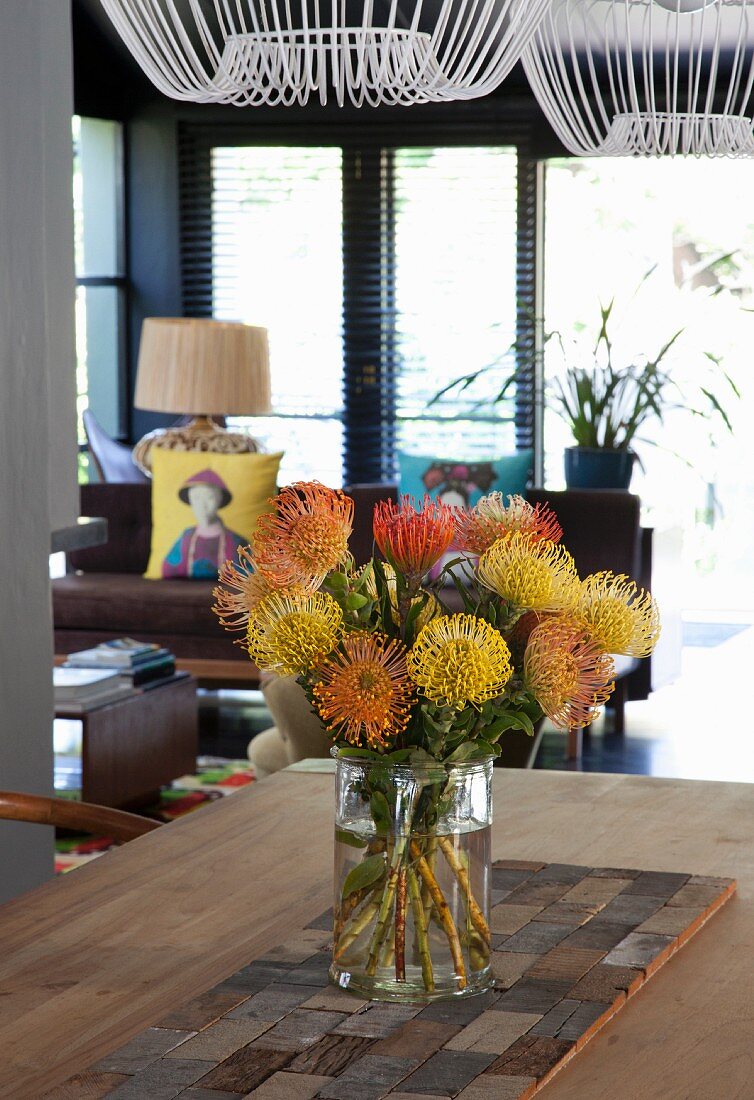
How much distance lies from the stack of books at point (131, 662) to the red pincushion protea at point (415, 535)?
10.7 feet

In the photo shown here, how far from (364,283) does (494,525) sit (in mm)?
6981

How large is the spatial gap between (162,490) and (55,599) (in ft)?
2.03

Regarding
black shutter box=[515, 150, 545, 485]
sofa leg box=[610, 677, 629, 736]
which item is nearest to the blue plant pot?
sofa leg box=[610, 677, 629, 736]

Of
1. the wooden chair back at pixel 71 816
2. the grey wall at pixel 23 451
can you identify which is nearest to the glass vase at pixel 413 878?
the wooden chair back at pixel 71 816

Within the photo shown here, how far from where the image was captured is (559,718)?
3.86ft

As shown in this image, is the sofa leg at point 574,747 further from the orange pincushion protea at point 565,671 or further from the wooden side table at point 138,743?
the orange pincushion protea at point 565,671

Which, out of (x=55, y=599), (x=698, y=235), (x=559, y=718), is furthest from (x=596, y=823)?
(x=698, y=235)

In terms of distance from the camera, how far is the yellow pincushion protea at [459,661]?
1083 millimetres

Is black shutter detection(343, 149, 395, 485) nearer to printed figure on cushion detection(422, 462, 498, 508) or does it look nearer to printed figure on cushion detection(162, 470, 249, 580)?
printed figure on cushion detection(422, 462, 498, 508)

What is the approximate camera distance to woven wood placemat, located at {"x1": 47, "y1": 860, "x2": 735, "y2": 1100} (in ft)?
3.34

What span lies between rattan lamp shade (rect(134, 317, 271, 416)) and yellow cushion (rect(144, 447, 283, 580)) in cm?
22

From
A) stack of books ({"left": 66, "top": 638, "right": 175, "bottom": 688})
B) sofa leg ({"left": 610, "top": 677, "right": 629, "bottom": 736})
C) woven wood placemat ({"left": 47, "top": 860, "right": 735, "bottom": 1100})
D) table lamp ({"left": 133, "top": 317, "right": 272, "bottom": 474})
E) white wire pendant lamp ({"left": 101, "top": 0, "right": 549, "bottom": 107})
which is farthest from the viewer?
table lamp ({"left": 133, "top": 317, "right": 272, "bottom": 474})

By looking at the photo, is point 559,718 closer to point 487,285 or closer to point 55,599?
point 55,599

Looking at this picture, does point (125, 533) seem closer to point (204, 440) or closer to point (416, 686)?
point (204, 440)
